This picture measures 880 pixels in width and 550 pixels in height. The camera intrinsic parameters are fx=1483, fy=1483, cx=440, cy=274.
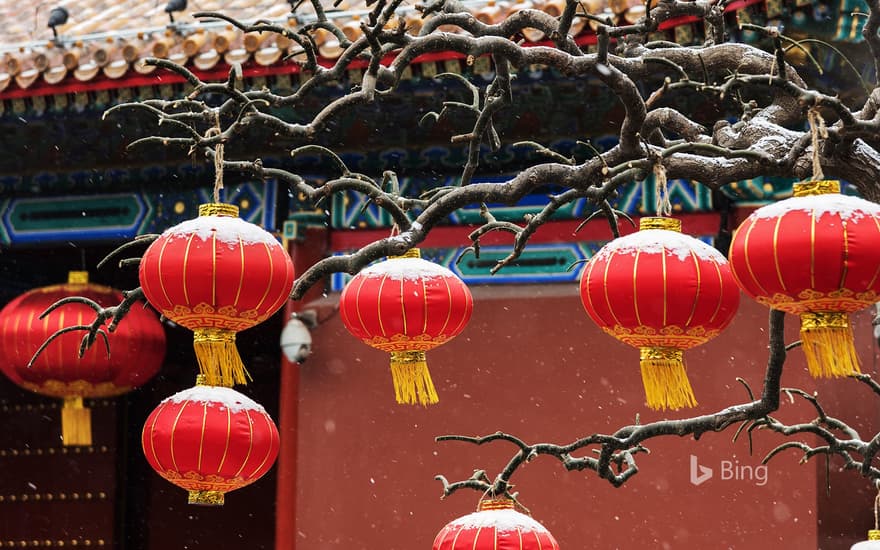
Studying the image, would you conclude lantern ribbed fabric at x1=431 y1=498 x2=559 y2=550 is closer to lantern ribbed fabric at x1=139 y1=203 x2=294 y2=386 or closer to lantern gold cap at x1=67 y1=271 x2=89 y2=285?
lantern ribbed fabric at x1=139 y1=203 x2=294 y2=386

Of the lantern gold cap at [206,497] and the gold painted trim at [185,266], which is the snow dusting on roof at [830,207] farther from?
the lantern gold cap at [206,497]

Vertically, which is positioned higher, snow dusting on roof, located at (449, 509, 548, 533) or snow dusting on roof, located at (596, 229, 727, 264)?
snow dusting on roof, located at (596, 229, 727, 264)

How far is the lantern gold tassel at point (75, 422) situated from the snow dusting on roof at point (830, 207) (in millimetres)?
4799

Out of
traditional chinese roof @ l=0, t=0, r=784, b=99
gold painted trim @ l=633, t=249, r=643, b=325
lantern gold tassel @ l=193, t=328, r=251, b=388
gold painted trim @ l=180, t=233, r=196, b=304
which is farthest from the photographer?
traditional chinese roof @ l=0, t=0, r=784, b=99

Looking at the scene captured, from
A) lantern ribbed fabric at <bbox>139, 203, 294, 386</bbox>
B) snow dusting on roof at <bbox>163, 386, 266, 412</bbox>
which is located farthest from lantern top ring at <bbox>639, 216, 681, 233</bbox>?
snow dusting on roof at <bbox>163, 386, 266, 412</bbox>

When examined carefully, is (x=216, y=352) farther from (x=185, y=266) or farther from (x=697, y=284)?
(x=697, y=284)

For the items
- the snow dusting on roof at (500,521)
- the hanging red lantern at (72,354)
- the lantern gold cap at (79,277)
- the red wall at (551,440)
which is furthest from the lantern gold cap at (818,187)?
the lantern gold cap at (79,277)

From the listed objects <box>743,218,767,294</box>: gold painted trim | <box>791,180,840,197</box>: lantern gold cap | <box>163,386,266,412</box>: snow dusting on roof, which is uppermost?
<box>791,180,840,197</box>: lantern gold cap

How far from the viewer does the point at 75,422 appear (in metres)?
7.41

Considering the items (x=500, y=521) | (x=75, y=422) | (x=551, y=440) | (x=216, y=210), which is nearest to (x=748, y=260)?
(x=500, y=521)

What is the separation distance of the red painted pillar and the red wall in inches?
1.8

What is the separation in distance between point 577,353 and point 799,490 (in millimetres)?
1102

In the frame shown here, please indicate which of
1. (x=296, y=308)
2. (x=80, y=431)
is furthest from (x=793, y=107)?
(x=80, y=431)

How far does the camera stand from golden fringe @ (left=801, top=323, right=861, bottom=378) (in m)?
3.44
